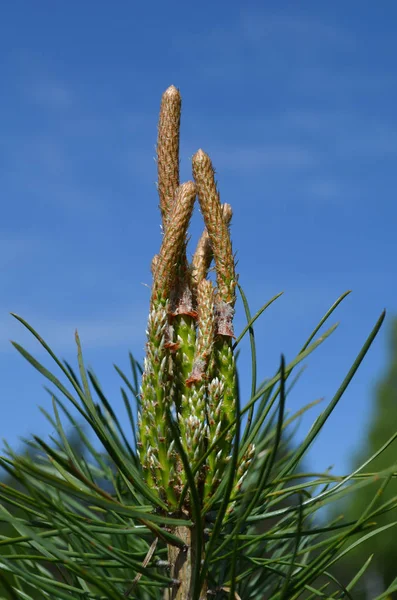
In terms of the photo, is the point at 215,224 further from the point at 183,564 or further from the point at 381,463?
the point at 381,463

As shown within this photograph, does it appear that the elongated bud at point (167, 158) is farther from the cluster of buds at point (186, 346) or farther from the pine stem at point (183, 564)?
the pine stem at point (183, 564)

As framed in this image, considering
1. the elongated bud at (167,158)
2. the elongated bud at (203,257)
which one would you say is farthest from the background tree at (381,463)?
the elongated bud at (167,158)

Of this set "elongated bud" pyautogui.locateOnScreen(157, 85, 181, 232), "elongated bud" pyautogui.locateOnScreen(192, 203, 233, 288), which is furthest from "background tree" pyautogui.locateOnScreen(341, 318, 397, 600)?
"elongated bud" pyautogui.locateOnScreen(157, 85, 181, 232)

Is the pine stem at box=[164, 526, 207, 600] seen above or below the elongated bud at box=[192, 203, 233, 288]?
below

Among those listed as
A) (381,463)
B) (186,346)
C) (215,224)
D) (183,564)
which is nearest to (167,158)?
(215,224)

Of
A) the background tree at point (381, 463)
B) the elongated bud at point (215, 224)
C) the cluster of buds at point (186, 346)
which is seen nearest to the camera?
the cluster of buds at point (186, 346)

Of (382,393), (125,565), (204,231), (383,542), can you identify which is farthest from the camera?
(382,393)

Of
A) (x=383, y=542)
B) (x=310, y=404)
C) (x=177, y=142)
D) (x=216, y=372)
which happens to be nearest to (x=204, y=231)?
(x=177, y=142)

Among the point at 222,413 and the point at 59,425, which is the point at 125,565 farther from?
the point at 59,425

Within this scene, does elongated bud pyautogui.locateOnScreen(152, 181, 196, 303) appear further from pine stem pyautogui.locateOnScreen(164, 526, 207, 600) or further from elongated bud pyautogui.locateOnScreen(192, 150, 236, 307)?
pine stem pyautogui.locateOnScreen(164, 526, 207, 600)
